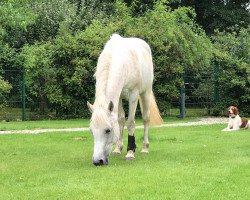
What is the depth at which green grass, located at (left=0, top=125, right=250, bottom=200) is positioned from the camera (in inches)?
243

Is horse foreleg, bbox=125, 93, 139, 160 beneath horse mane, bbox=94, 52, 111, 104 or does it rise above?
beneath

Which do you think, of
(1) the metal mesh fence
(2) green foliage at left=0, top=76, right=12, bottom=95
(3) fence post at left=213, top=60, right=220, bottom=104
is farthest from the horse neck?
(3) fence post at left=213, top=60, right=220, bottom=104

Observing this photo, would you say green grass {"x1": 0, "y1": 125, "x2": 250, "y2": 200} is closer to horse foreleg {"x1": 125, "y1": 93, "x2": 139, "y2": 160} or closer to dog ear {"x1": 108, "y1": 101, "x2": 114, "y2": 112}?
horse foreleg {"x1": 125, "y1": 93, "x2": 139, "y2": 160}

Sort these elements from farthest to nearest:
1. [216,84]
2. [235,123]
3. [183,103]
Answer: [216,84] → [183,103] → [235,123]

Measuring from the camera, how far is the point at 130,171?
761 centimetres

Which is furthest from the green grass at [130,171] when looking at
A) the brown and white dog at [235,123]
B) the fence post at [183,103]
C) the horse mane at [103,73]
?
the fence post at [183,103]

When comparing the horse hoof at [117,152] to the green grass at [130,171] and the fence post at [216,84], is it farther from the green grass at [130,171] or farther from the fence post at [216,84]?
the fence post at [216,84]

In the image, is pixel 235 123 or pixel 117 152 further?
pixel 235 123

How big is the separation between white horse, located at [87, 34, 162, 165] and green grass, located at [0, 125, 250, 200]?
0.44m

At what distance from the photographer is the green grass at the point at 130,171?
6164mm

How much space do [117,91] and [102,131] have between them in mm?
885

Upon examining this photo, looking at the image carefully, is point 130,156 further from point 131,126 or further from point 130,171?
point 130,171

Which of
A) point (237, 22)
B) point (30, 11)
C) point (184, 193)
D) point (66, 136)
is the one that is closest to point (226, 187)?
point (184, 193)

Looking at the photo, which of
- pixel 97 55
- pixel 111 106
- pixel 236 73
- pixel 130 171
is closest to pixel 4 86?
pixel 97 55
